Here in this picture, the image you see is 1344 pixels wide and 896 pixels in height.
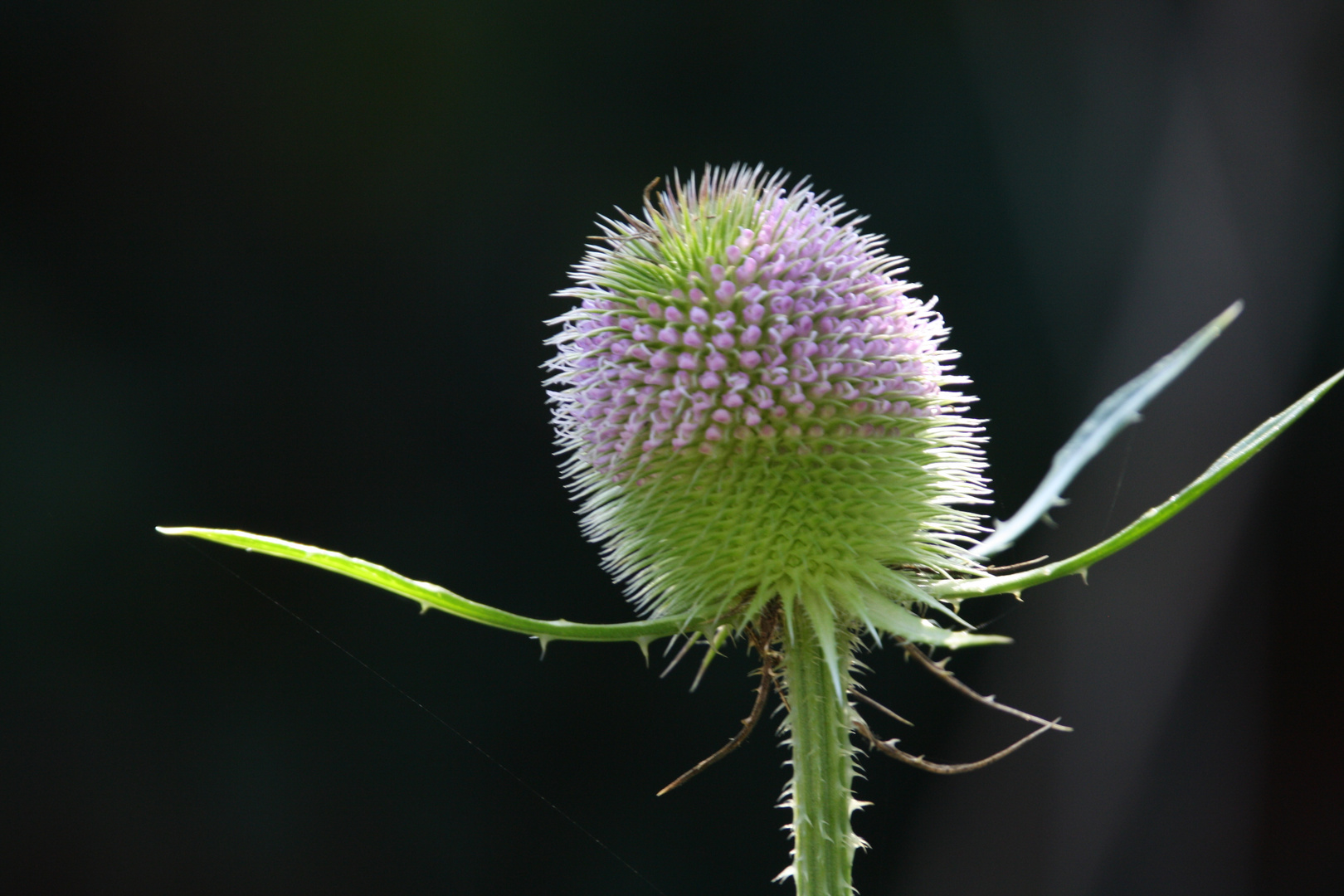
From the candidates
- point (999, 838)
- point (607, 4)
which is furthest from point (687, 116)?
point (999, 838)

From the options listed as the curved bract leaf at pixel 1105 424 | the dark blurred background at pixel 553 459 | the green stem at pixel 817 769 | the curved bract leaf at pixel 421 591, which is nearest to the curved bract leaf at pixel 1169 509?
the curved bract leaf at pixel 1105 424

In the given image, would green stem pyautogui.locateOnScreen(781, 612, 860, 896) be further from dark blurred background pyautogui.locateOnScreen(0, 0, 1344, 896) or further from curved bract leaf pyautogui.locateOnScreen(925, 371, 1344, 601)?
dark blurred background pyautogui.locateOnScreen(0, 0, 1344, 896)

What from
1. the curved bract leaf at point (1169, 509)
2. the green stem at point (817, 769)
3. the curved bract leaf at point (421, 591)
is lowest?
the green stem at point (817, 769)

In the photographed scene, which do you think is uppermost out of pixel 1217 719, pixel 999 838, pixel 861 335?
pixel 861 335

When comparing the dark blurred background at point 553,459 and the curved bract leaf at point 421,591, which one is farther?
the dark blurred background at point 553,459

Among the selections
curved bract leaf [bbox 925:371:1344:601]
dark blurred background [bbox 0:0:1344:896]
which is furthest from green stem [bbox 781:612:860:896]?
dark blurred background [bbox 0:0:1344:896]

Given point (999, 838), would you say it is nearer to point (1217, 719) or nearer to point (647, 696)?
point (1217, 719)

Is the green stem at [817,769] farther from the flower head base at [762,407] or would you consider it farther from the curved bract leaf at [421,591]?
the curved bract leaf at [421,591]
